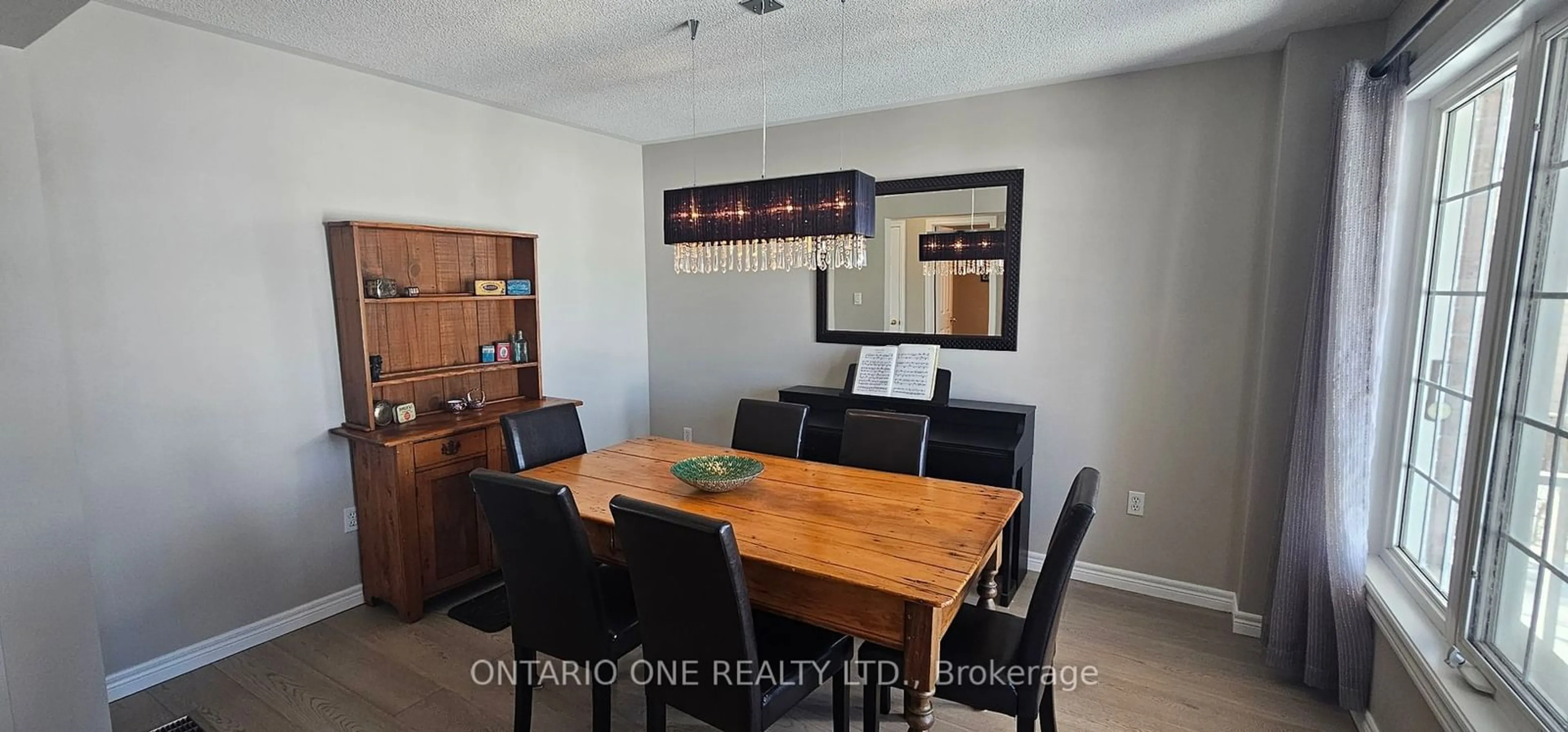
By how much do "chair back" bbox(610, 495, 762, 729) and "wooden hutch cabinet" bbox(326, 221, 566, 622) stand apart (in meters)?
1.74

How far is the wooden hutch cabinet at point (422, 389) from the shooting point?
2.94 metres

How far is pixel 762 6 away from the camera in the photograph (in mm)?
2348

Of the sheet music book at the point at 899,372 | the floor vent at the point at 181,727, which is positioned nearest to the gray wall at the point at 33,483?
the floor vent at the point at 181,727

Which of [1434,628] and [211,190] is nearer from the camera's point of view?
[1434,628]

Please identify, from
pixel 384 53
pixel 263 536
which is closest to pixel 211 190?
pixel 384 53

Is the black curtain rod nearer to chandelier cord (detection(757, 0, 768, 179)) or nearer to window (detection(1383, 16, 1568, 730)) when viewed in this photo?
window (detection(1383, 16, 1568, 730))

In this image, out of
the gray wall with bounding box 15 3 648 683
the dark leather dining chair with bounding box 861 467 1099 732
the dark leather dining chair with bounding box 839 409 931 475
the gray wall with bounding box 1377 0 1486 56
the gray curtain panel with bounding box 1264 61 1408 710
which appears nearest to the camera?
the dark leather dining chair with bounding box 861 467 1099 732

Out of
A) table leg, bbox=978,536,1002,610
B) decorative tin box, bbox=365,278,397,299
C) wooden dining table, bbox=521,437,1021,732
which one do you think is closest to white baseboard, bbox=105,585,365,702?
wooden dining table, bbox=521,437,1021,732

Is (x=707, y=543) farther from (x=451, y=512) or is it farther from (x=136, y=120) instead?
(x=136, y=120)

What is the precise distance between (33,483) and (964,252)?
3.64 metres

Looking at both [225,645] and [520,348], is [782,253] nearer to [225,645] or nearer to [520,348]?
[520,348]

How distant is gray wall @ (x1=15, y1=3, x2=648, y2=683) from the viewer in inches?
91.2

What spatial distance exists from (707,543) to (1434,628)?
211 centimetres

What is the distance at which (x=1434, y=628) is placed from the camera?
1902mm
